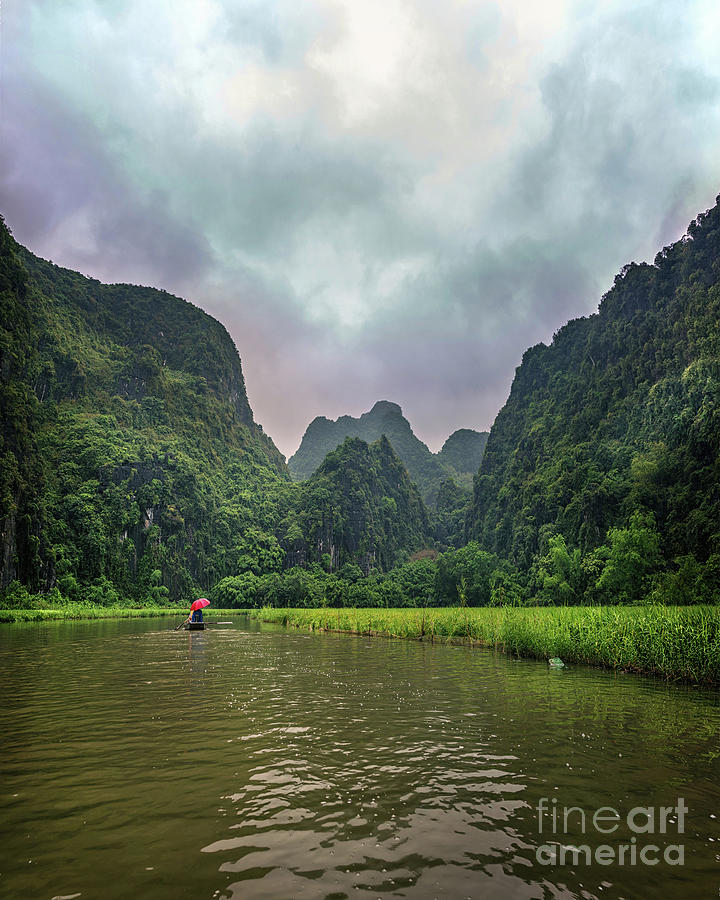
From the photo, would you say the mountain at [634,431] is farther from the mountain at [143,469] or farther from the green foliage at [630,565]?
the mountain at [143,469]

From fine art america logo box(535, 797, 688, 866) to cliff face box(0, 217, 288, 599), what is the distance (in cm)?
7754

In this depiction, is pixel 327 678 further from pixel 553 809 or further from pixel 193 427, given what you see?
pixel 193 427

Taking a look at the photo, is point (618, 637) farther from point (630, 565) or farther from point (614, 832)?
point (630, 565)

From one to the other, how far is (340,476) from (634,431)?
268 feet

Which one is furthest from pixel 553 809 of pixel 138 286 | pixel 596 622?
pixel 138 286

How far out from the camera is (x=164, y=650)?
24.3 m

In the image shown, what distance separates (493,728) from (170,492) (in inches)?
4604

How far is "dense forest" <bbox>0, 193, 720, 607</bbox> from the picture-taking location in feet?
206

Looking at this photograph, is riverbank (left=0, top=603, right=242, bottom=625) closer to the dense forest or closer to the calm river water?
the dense forest

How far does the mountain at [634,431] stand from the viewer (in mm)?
58031

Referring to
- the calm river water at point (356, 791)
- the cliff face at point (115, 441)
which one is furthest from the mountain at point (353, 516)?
the calm river water at point (356, 791)

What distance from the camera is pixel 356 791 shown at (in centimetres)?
646

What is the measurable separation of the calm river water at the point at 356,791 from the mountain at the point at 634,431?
49.9 m

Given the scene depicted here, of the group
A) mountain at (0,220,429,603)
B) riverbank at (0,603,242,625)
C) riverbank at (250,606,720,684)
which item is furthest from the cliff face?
riverbank at (250,606,720,684)
